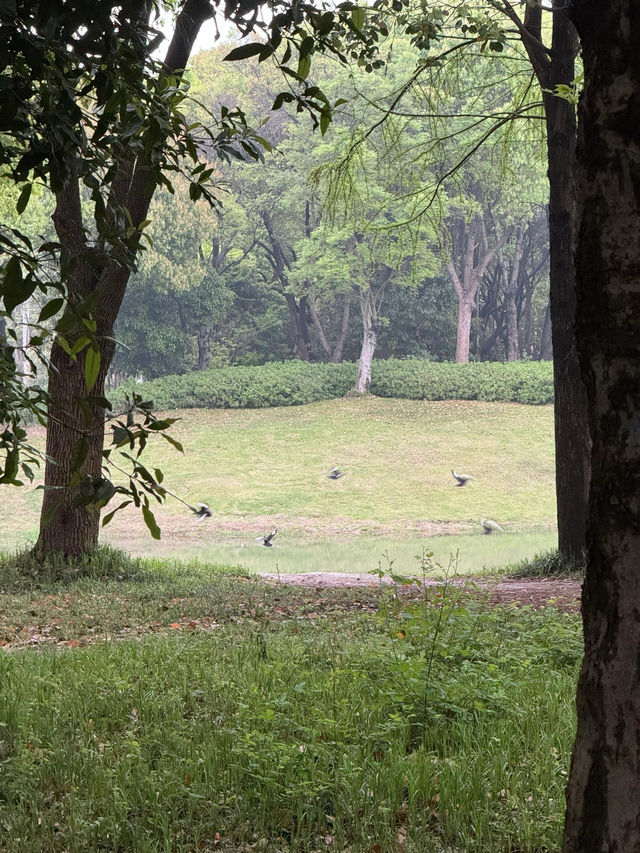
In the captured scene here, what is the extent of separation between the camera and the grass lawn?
1764cm

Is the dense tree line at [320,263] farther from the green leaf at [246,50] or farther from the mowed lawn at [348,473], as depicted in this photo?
the green leaf at [246,50]

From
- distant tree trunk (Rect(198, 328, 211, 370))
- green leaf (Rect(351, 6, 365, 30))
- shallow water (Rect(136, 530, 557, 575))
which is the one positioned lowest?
shallow water (Rect(136, 530, 557, 575))

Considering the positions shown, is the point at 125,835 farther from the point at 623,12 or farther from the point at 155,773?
the point at 623,12

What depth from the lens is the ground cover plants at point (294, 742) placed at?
2.77 meters

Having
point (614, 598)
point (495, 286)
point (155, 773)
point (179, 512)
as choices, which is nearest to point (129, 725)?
point (155, 773)

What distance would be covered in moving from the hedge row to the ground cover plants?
82.0ft

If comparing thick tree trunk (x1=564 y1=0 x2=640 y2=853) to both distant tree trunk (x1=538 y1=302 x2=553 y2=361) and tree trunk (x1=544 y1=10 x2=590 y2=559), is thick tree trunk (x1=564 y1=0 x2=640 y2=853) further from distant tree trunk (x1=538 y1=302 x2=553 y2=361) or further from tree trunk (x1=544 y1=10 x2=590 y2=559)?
distant tree trunk (x1=538 y1=302 x2=553 y2=361)

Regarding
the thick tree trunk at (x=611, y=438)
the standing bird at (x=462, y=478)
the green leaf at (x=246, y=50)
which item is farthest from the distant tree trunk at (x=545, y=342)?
the green leaf at (x=246, y=50)

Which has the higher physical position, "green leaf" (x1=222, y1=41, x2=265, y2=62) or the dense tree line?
the dense tree line

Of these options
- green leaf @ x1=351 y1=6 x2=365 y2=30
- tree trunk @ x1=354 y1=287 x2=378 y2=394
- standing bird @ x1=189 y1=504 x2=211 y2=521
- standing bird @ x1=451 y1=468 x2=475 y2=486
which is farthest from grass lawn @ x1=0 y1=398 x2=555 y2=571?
green leaf @ x1=351 y1=6 x2=365 y2=30

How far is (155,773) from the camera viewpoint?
3115mm

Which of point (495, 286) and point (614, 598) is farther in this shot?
point (495, 286)

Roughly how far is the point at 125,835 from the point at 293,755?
0.67 meters

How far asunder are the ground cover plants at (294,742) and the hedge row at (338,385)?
25.0 m
